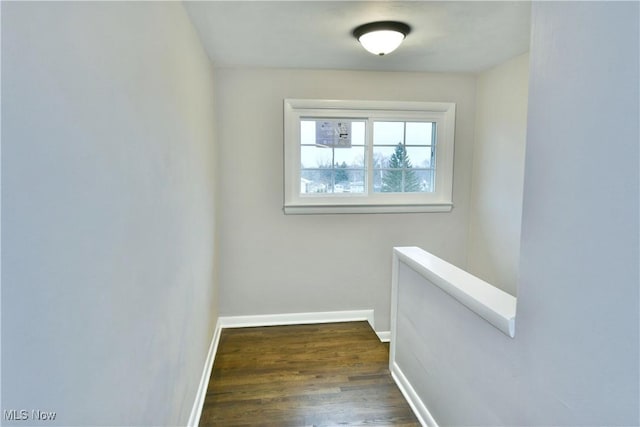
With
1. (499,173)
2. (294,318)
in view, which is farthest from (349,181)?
(294,318)

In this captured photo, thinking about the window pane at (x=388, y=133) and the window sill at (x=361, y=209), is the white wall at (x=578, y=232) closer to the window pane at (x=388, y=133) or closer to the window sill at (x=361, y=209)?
the window sill at (x=361, y=209)

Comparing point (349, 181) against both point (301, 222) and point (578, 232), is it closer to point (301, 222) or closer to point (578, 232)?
point (301, 222)

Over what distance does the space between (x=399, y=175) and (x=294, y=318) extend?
5.44ft

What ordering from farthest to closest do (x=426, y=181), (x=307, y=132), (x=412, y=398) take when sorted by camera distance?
(x=426, y=181), (x=307, y=132), (x=412, y=398)

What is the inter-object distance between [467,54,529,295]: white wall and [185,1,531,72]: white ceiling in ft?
0.62

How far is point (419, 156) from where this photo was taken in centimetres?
333

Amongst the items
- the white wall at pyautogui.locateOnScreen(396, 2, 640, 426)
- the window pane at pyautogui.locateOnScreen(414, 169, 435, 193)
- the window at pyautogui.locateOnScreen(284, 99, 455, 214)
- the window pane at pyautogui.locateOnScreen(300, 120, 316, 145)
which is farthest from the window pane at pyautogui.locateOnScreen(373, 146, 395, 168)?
the white wall at pyautogui.locateOnScreen(396, 2, 640, 426)

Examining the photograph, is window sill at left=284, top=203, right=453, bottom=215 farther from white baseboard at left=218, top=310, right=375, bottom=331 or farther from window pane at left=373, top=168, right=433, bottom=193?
white baseboard at left=218, top=310, right=375, bottom=331

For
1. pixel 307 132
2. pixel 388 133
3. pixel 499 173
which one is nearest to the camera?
pixel 499 173

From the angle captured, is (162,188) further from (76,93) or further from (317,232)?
(317,232)

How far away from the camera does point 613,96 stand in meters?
0.78

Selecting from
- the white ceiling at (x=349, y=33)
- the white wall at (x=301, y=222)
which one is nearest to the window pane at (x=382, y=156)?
the white wall at (x=301, y=222)

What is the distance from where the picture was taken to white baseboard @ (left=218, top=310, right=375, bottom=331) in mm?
3197

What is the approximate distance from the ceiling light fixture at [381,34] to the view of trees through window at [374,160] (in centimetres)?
100
